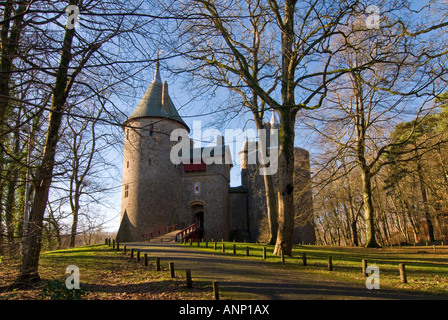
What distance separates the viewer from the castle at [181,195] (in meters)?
27.2

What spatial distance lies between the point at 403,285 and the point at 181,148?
26885 millimetres

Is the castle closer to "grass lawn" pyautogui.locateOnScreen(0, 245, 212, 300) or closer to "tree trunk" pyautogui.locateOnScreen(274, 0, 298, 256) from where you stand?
"tree trunk" pyautogui.locateOnScreen(274, 0, 298, 256)

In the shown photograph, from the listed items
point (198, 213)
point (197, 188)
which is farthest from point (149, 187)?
point (198, 213)

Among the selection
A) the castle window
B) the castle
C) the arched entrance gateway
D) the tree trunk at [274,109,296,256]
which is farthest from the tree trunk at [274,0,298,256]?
the castle window

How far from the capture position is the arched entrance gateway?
3008 cm

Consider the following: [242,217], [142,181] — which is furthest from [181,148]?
[242,217]

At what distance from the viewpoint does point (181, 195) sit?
31016 millimetres

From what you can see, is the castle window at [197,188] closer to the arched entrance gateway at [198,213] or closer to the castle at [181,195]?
the castle at [181,195]

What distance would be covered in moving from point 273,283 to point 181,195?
79.5 ft

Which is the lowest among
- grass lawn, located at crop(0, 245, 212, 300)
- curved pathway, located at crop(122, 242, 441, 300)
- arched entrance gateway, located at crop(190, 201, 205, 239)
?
grass lawn, located at crop(0, 245, 212, 300)

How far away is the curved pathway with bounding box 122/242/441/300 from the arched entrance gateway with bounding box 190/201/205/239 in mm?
19880
